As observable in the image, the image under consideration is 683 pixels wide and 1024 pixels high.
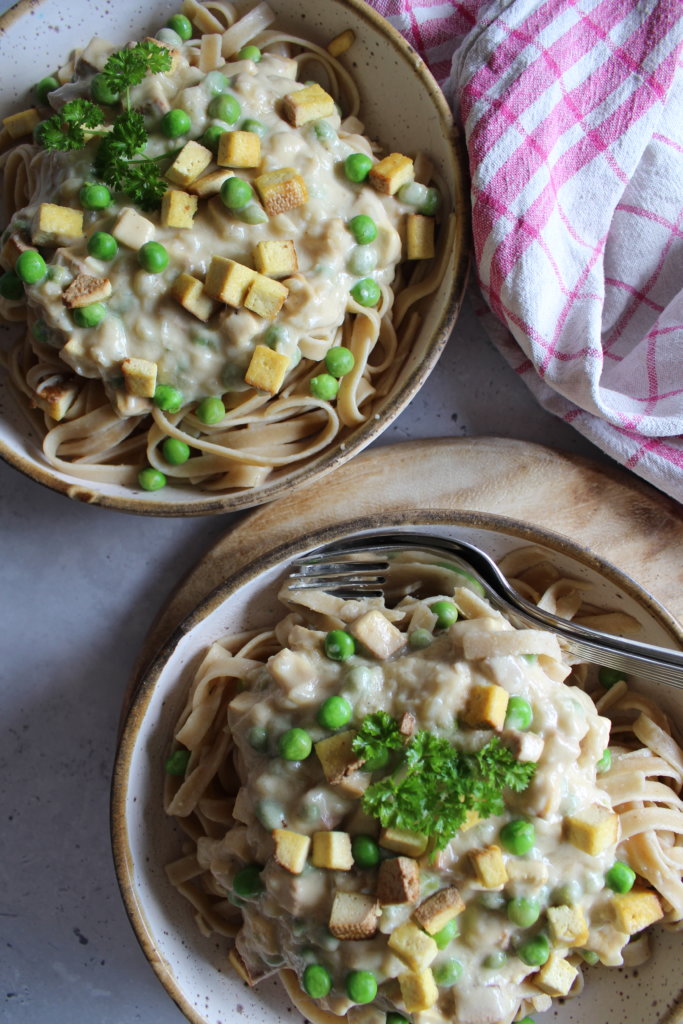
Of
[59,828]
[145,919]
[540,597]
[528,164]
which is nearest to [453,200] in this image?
[528,164]

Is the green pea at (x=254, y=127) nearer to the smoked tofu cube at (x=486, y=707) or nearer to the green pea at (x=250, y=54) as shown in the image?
the green pea at (x=250, y=54)

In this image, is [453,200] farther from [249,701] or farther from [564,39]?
[249,701]

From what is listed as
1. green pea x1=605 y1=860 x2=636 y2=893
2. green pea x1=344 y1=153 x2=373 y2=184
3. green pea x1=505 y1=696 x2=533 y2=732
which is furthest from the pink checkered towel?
green pea x1=605 y1=860 x2=636 y2=893

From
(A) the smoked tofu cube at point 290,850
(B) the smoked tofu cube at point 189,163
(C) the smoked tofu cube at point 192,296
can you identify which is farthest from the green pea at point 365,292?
(A) the smoked tofu cube at point 290,850

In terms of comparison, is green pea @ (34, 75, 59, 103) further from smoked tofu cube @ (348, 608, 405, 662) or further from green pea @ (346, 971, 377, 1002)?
green pea @ (346, 971, 377, 1002)

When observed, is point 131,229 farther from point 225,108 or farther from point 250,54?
point 250,54

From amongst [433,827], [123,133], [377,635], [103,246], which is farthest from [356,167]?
[433,827]

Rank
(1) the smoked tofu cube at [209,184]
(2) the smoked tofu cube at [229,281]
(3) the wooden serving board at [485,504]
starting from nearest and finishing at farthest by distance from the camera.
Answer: (2) the smoked tofu cube at [229,281] < (1) the smoked tofu cube at [209,184] < (3) the wooden serving board at [485,504]
